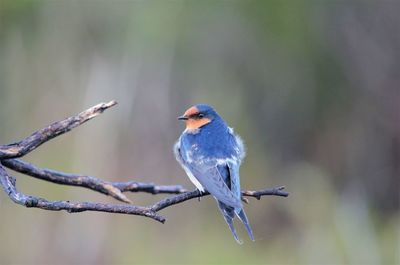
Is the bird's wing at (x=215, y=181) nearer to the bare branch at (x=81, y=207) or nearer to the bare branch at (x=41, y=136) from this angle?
the bare branch at (x=41, y=136)

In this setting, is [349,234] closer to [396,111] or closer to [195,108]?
[396,111]

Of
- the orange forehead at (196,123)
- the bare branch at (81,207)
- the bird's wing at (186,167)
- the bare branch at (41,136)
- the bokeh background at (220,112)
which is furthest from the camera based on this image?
the bokeh background at (220,112)

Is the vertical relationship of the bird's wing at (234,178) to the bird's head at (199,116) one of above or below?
below

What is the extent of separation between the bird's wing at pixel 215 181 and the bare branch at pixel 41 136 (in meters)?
0.36

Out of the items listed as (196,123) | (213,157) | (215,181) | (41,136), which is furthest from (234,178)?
(41,136)

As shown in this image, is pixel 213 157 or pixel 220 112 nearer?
pixel 213 157

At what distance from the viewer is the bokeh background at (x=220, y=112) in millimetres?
3672

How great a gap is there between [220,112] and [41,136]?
2.73 metres

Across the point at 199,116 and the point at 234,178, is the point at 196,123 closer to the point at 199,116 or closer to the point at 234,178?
the point at 199,116

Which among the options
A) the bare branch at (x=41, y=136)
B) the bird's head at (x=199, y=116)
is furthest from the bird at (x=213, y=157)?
the bare branch at (x=41, y=136)

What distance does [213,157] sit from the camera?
1.94 m

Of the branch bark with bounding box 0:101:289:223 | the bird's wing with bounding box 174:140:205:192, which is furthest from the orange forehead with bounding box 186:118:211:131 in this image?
the branch bark with bounding box 0:101:289:223

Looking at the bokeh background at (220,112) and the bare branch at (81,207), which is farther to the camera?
the bokeh background at (220,112)

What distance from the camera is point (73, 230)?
3.63 meters
